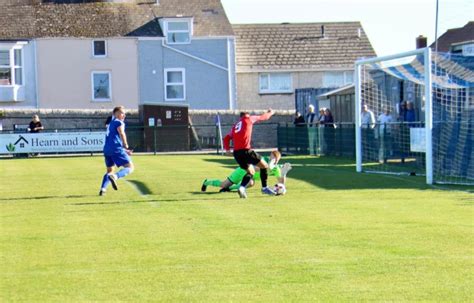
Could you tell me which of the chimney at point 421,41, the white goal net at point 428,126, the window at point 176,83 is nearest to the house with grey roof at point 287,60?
the window at point 176,83

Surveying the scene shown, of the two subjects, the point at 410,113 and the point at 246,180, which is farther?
the point at 410,113

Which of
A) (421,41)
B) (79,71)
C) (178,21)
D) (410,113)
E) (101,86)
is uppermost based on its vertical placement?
(178,21)

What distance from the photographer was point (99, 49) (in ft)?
187

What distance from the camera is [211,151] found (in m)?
44.7

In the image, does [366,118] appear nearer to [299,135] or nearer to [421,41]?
[299,135]

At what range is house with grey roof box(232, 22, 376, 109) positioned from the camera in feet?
199

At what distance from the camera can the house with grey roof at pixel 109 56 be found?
184ft

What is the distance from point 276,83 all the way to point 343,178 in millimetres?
37413

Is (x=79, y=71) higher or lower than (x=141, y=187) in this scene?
higher

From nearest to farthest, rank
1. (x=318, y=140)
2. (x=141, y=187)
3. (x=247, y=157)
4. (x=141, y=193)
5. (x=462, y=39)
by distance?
1. (x=247, y=157)
2. (x=141, y=193)
3. (x=141, y=187)
4. (x=462, y=39)
5. (x=318, y=140)

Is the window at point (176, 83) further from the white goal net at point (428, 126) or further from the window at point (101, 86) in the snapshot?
the white goal net at point (428, 126)

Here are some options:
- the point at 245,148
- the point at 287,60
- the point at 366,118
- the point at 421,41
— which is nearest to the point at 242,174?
the point at 245,148

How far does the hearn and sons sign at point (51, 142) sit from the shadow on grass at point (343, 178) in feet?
39.1

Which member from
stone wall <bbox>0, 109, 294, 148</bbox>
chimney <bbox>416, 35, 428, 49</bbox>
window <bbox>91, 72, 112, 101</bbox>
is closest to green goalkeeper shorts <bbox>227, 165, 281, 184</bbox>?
stone wall <bbox>0, 109, 294, 148</bbox>
